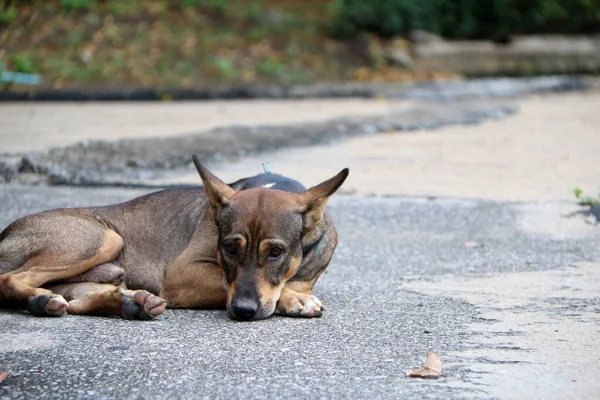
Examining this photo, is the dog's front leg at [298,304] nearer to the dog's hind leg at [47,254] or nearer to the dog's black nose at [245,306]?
the dog's black nose at [245,306]

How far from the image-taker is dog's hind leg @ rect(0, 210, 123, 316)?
568 centimetres

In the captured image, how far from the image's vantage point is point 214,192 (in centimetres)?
582

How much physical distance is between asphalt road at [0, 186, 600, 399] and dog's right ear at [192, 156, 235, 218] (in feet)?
2.02

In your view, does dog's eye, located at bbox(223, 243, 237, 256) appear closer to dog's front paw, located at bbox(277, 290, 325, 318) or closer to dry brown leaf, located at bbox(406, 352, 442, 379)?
dog's front paw, located at bbox(277, 290, 325, 318)

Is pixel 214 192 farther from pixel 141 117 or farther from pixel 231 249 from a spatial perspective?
pixel 141 117

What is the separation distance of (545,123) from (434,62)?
4.39m

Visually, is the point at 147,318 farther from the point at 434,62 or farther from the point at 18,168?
the point at 434,62

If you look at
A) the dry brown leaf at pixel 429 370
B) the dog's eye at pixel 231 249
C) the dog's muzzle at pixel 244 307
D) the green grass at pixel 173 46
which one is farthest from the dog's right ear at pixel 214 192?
the green grass at pixel 173 46

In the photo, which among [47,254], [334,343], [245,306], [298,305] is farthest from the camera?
[47,254]

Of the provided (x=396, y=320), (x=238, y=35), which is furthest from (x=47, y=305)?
(x=238, y=35)

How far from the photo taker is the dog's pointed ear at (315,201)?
5.78 meters

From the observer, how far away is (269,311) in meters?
5.64

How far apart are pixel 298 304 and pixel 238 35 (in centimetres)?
1339

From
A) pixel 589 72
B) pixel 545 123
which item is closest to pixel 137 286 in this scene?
pixel 545 123
